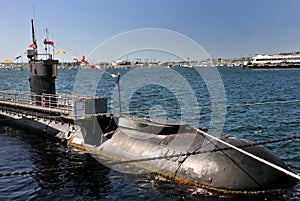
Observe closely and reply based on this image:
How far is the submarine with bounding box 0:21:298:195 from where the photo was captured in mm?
14664

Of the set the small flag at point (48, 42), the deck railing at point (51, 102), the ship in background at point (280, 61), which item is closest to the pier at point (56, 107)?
the deck railing at point (51, 102)

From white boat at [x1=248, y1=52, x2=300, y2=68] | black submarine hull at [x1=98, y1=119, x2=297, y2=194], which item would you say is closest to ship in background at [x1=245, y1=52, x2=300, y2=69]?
white boat at [x1=248, y1=52, x2=300, y2=68]

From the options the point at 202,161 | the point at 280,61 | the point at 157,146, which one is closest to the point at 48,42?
the point at 157,146

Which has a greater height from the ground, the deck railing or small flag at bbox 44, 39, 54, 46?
small flag at bbox 44, 39, 54, 46

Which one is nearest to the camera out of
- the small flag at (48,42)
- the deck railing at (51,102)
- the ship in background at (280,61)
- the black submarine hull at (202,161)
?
the black submarine hull at (202,161)

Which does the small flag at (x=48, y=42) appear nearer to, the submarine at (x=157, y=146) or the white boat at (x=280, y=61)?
the submarine at (x=157, y=146)

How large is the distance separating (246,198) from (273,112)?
27.5 metres

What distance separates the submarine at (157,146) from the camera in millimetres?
14664

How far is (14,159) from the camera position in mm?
21328

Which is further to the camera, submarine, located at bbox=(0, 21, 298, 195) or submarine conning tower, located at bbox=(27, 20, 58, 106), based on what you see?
submarine conning tower, located at bbox=(27, 20, 58, 106)

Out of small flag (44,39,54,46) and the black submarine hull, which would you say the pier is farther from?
small flag (44,39,54,46)

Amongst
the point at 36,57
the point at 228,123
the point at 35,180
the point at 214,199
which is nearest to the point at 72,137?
the point at 35,180

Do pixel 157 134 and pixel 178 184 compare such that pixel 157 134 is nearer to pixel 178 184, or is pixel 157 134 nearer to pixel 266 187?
pixel 178 184

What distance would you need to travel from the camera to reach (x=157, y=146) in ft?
59.1
